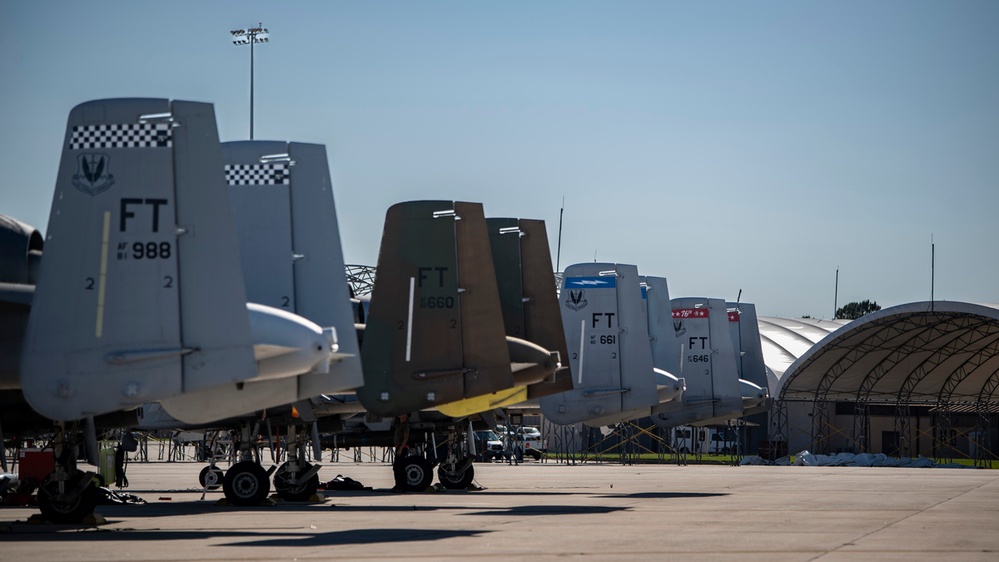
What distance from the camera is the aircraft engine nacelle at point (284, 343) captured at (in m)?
12.2

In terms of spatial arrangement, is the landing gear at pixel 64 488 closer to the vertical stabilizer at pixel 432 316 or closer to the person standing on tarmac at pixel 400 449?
the vertical stabilizer at pixel 432 316

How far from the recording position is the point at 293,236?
48.9 ft

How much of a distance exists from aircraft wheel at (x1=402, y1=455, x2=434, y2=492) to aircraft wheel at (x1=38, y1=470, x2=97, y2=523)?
981 centimetres

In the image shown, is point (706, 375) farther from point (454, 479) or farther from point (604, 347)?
point (454, 479)

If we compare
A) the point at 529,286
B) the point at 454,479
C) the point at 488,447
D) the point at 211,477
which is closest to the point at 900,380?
the point at 488,447

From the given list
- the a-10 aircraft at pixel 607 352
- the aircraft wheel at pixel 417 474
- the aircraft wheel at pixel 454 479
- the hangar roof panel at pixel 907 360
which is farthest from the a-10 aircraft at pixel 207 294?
the hangar roof panel at pixel 907 360

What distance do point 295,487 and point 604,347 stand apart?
7926 mm

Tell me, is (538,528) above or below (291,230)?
below

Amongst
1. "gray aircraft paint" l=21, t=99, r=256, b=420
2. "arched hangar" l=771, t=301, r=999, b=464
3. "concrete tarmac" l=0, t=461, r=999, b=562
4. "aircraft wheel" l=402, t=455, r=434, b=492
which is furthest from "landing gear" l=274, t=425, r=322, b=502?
"arched hangar" l=771, t=301, r=999, b=464

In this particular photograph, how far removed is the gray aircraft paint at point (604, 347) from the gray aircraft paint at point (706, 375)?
838 centimetres

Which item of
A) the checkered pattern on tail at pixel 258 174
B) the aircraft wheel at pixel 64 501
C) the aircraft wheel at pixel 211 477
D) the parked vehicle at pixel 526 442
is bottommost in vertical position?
the parked vehicle at pixel 526 442

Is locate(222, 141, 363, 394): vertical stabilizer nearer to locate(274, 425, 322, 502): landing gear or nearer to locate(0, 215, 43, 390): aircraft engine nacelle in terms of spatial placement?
locate(0, 215, 43, 390): aircraft engine nacelle

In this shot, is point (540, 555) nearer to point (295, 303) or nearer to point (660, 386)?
point (295, 303)

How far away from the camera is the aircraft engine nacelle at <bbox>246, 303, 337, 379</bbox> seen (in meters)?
12.2
